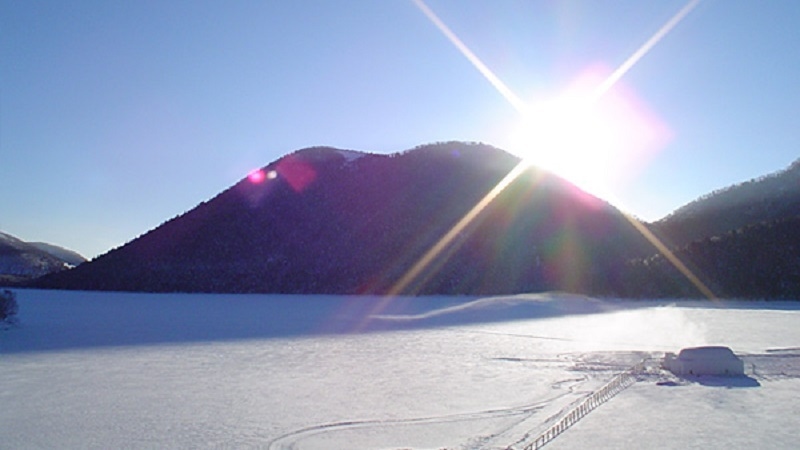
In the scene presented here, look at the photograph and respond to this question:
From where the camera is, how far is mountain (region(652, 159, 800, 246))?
1625 inches

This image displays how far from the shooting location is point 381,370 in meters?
10.1

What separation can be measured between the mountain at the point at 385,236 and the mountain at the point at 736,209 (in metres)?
4.10

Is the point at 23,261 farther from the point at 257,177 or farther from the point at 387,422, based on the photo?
the point at 387,422

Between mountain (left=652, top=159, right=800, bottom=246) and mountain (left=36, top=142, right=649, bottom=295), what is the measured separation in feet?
13.4

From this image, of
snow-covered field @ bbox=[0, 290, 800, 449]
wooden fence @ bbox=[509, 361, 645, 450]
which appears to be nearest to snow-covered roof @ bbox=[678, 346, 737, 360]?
snow-covered field @ bbox=[0, 290, 800, 449]

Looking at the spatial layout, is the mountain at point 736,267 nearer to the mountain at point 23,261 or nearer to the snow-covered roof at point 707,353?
the snow-covered roof at point 707,353

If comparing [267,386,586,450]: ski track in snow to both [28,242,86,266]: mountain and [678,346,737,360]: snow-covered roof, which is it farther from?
[28,242,86,266]: mountain

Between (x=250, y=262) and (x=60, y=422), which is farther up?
(x=250, y=262)

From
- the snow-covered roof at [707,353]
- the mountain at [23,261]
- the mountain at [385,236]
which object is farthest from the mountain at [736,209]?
the mountain at [23,261]

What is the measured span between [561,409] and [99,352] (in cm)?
835

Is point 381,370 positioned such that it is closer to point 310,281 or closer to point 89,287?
point 310,281

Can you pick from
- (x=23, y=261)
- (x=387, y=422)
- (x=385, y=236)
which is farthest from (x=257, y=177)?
(x=387, y=422)

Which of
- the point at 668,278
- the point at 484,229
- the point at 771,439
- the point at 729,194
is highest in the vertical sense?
the point at 729,194

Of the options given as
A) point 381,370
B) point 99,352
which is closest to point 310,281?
point 99,352
